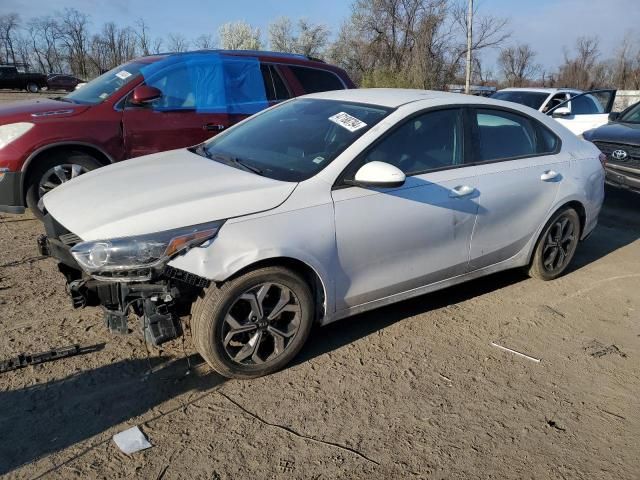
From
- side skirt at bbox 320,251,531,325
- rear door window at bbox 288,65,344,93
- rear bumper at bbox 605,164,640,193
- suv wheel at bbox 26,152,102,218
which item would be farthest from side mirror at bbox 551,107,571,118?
suv wheel at bbox 26,152,102,218

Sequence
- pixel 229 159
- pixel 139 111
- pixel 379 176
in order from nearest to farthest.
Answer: pixel 379 176 → pixel 229 159 → pixel 139 111

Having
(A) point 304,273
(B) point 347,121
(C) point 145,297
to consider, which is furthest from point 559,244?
(C) point 145,297

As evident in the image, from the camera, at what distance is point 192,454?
267cm

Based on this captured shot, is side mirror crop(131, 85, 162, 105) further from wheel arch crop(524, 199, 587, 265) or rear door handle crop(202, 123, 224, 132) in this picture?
wheel arch crop(524, 199, 587, 265)

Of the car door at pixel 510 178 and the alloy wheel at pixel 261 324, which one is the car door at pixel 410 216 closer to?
the car door at pixel 510 178

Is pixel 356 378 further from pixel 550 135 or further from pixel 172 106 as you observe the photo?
pixel 172 106

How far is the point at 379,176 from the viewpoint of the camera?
10.8ft

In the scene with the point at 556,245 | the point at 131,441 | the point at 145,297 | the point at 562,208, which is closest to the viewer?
the point at 131,441

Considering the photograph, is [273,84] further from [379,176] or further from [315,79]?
[379,176]

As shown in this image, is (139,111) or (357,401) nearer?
(357,401)

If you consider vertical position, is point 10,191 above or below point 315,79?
Result: below

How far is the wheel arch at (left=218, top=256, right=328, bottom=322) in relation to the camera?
10.1 feet

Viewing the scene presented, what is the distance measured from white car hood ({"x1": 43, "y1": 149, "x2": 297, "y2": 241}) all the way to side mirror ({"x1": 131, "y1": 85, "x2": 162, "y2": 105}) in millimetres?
2241

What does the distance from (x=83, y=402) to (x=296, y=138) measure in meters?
2.14
